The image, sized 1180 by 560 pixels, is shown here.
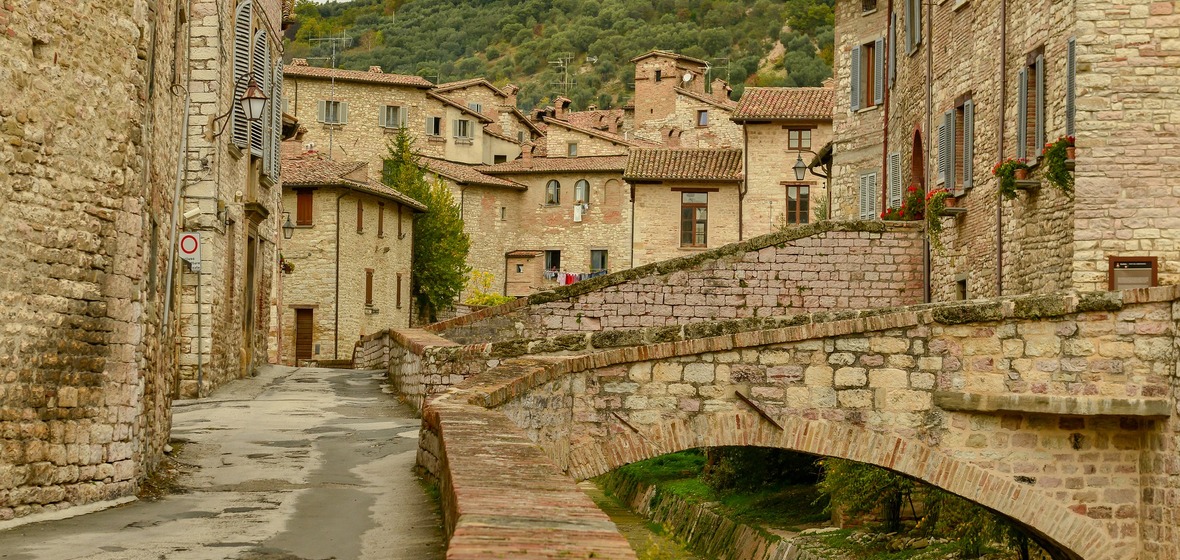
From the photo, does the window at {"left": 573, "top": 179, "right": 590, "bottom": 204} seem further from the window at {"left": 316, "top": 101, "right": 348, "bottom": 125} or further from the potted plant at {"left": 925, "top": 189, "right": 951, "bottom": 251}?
the potted plant at {"left": 925, "top": 189, "right": 951, "bottom": 251}

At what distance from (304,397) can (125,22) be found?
38.6 ft

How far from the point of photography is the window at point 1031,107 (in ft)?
60.8

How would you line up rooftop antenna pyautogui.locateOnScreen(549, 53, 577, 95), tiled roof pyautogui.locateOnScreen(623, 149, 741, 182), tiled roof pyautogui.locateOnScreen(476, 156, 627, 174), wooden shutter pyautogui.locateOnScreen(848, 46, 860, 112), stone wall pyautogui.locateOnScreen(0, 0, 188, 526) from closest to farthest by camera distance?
stone wall pyautogui.locateOnScreen(0, 0, 188, 526) → wooden shutter pyautogui.locateOnScreen(848, 46, 860, 112) → tiled roof pyautogui.locateOnScreen(623, 149, 741, 182) → tiled roof pyautogui.locateOnScreen(476, 156, 627, 174) → rooftop antenna pyautogui.locateOnScreen(549, 53, 577, 95)

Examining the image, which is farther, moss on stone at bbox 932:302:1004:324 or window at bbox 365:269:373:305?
window at bbox 365:269:373:305

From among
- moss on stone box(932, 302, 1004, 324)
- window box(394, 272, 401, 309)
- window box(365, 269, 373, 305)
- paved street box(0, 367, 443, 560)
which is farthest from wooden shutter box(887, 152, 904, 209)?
window box(394, 272, 401, 309)

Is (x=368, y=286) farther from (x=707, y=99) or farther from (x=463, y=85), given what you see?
(x=463, y=85)

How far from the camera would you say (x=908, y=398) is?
43.4ft

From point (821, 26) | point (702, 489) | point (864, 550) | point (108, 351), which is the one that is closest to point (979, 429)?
point (864, 550)

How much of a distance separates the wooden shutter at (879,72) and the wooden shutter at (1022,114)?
10.5 metres

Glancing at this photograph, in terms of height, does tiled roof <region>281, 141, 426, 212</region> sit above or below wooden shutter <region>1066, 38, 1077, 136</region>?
above

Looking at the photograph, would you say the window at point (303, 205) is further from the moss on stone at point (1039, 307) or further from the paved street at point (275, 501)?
the moss on stone at point (1039, 307)

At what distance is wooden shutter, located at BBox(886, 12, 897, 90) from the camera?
92.2 ft

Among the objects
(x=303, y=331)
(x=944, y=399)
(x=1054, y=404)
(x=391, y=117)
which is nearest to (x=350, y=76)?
(x=391, y=117)

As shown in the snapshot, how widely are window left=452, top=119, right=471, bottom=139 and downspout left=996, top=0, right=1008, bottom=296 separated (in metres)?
51.3
